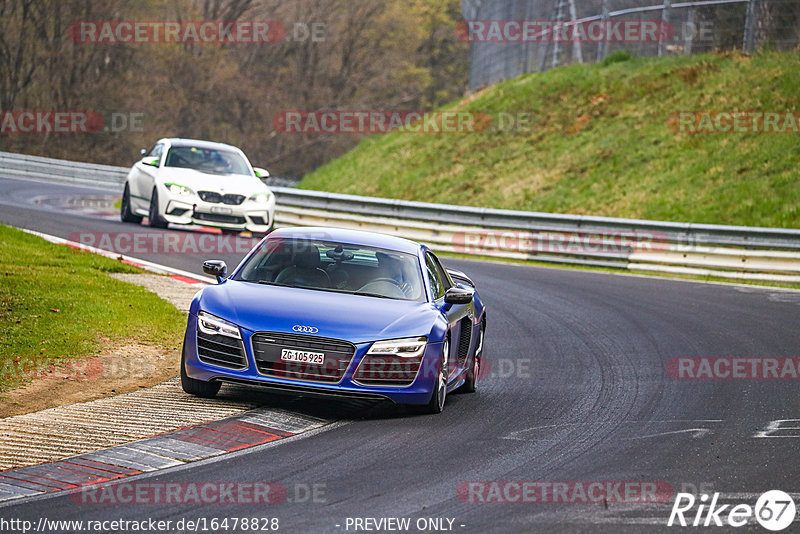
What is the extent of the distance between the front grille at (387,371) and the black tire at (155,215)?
1324 centimetres

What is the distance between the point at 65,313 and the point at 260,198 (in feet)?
31.0

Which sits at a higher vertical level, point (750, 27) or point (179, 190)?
point (750, 27)

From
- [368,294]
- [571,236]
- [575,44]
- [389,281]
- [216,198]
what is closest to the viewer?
[368,294]

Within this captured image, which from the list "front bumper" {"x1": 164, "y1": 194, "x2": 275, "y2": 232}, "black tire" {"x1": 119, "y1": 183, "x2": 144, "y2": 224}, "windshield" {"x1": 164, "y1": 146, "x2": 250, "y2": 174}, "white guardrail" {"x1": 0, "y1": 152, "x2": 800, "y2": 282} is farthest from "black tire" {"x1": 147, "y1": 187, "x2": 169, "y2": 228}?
"white guardrail" {"x1": 0, "y1": 152, "x2": 800, "y2": 282}

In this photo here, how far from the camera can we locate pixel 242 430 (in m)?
7.88

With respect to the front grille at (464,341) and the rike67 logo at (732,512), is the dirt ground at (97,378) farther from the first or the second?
the rike67 logo at (732,512)

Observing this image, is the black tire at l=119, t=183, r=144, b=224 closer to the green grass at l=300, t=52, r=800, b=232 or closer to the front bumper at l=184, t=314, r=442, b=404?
the green grass at l=300, t=52, r=800, b=232

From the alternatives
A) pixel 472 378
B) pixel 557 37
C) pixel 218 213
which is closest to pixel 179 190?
pixel 218 213

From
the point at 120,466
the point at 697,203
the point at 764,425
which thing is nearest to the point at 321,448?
the point at 120,466

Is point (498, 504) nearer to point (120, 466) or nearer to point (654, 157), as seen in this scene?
point (120, 466)

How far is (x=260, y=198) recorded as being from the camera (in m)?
21.3

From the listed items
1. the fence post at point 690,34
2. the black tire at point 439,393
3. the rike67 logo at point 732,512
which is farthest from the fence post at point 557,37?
the rike67 logo at point 732,512

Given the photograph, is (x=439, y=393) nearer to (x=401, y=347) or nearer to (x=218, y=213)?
(x=401, y=347)

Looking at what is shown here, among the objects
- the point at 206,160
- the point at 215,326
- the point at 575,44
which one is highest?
the point at 575,44
